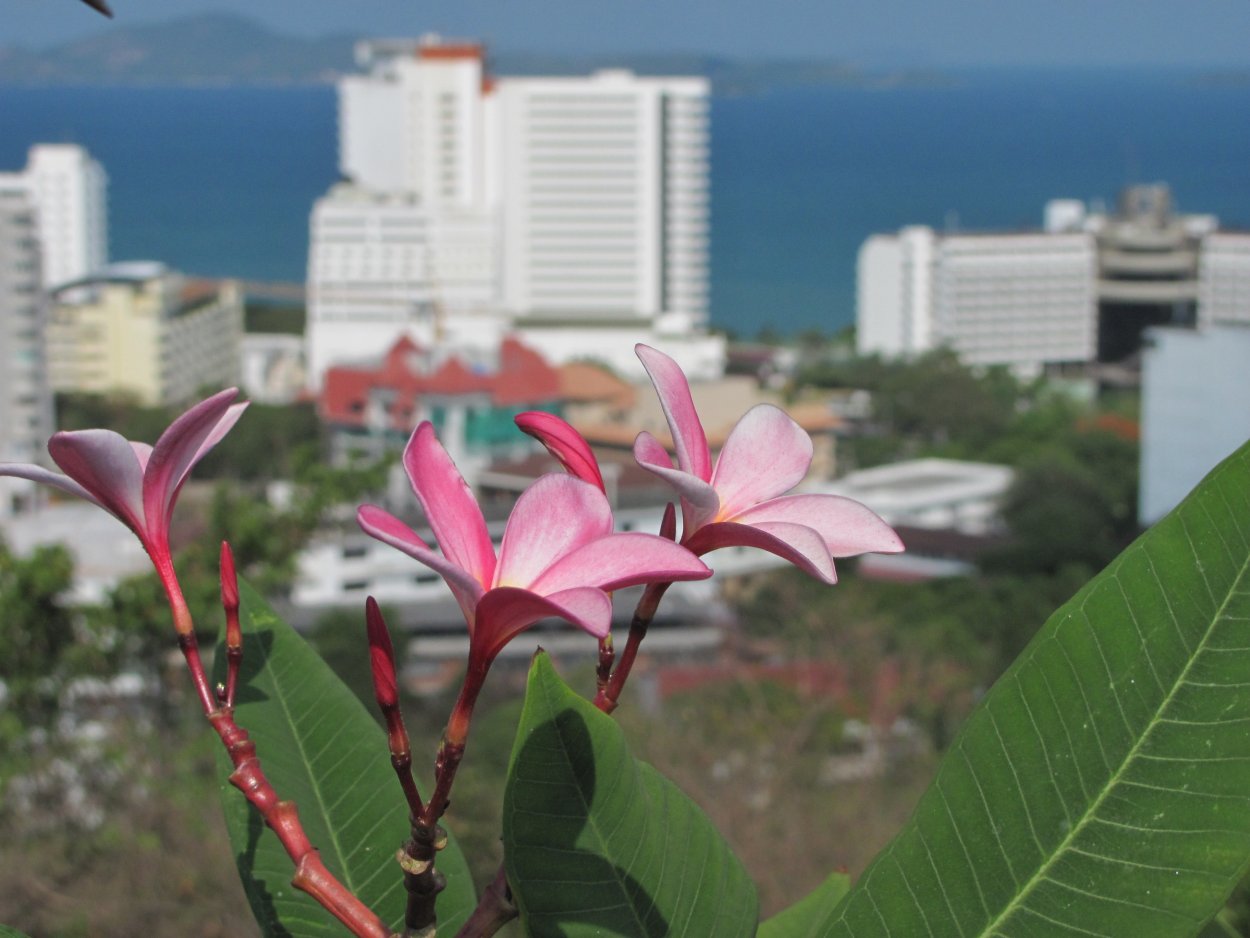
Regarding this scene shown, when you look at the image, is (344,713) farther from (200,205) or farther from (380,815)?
(200,205)

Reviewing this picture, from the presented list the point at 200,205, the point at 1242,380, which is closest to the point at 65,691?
the point at 1242,380

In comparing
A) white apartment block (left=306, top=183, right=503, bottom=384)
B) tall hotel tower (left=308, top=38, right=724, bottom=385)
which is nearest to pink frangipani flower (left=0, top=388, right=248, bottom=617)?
white apartment block (left=306, top=183, right=503, bottom=384)

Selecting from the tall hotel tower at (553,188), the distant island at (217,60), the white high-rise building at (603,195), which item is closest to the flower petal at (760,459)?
the tall hotel tower at (553,188)

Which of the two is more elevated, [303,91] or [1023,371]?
[303,91]

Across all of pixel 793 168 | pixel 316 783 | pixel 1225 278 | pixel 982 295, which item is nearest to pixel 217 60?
pixel 793 168

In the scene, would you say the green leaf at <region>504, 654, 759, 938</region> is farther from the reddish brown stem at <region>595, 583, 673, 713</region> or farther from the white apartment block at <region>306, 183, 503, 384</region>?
the white apartment block at <region>306, 183, 503, 384</region>
